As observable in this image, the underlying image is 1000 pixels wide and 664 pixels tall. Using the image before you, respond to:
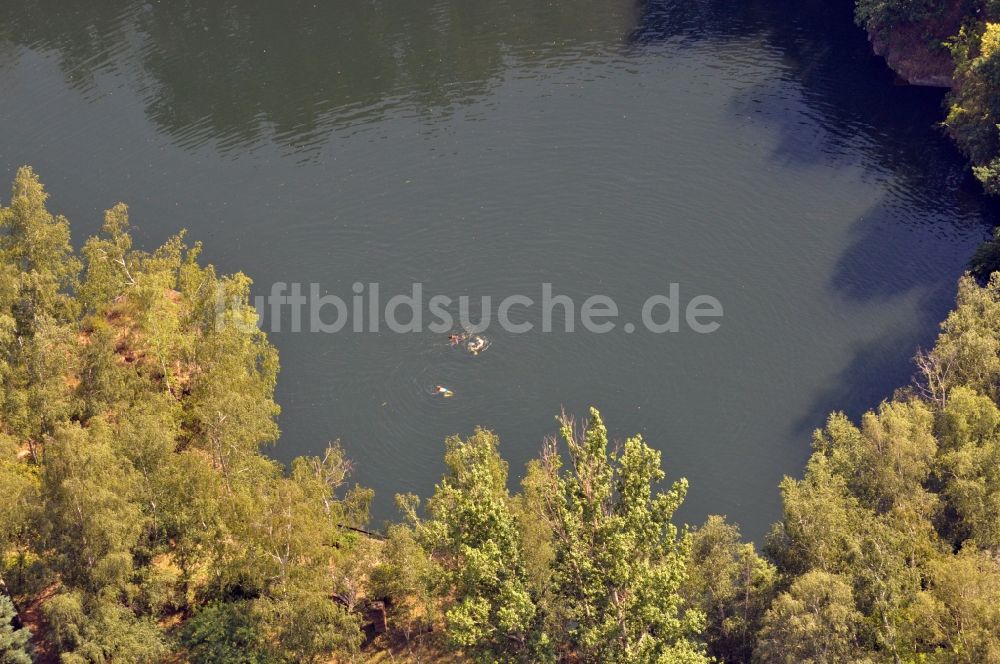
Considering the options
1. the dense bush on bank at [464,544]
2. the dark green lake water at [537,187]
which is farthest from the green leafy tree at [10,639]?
the dark green lake water at [537,187]

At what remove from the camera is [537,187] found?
80.8 m

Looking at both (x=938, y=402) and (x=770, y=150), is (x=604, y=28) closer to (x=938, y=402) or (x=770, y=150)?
(x=770, y=150)

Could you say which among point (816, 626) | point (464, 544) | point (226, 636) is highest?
point (464, 544)

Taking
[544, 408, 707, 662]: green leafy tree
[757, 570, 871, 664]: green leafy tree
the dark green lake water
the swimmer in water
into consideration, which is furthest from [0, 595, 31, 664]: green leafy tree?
the swimmer in water

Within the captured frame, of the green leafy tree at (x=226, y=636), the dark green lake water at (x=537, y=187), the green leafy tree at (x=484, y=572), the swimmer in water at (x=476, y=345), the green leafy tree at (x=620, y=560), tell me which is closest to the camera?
the green leafy tree at (x=620, y=560)

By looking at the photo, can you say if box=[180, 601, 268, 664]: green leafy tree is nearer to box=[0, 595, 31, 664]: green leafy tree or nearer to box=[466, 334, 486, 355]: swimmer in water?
box=[0, 595, 31, 664]: green leafy tree

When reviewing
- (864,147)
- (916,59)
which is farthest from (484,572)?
(916,59)

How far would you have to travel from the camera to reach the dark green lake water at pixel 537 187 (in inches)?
2506

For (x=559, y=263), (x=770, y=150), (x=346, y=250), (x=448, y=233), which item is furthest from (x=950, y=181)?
(x=346, y=250)

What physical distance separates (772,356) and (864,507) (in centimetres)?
2041

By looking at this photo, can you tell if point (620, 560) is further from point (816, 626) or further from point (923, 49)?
point (923, 49)

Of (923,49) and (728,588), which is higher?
(923,49)

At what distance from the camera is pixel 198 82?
95.1 metres

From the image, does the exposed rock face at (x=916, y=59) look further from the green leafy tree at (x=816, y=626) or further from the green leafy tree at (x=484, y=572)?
the green leafy tree at (x=484, y=572)
